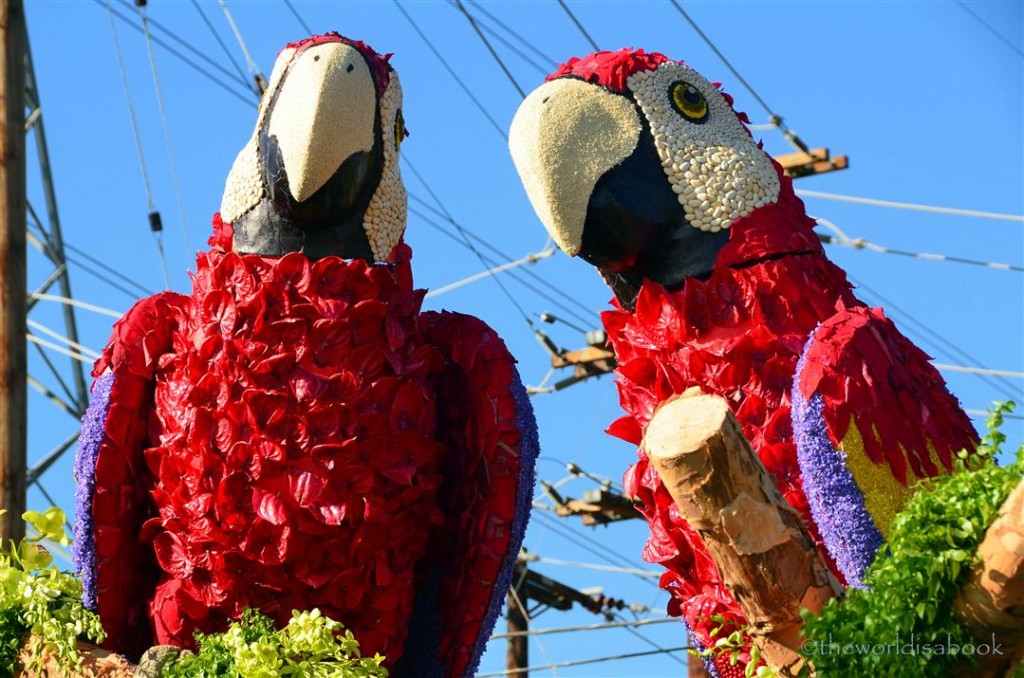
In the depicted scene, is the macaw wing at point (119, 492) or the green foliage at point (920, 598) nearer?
the green foliage at point (920, 598)

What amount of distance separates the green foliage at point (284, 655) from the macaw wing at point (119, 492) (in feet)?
1.37

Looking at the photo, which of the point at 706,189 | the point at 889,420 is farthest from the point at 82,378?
the point at 889,420

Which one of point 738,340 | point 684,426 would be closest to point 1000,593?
point 684,426

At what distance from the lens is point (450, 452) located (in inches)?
182

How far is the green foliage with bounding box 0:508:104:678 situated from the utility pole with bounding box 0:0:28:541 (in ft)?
6.32

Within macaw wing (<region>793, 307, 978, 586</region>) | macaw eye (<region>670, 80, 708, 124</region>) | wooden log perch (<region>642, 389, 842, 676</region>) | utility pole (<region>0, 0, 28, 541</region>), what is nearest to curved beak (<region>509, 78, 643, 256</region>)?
macaw eye (<region>670, 80, 708, 124</region>)

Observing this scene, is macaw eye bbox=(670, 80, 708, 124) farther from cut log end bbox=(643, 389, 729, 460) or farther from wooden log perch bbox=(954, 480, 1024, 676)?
wooden log perch bbox=(954, 480, 1024, 676)

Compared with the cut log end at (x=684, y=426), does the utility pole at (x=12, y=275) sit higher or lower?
higher

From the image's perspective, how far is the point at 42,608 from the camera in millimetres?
4285

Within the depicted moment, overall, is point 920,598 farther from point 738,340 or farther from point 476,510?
point 476,510

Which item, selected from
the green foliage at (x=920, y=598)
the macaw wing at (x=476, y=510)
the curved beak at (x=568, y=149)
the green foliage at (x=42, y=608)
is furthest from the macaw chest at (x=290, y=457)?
the green foliage at (x=920, y=598)

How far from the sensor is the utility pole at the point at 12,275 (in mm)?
6539

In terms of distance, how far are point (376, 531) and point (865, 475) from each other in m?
1.23

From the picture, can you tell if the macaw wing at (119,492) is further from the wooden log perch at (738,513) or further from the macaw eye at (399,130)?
the wooden log perch at (738,513)
